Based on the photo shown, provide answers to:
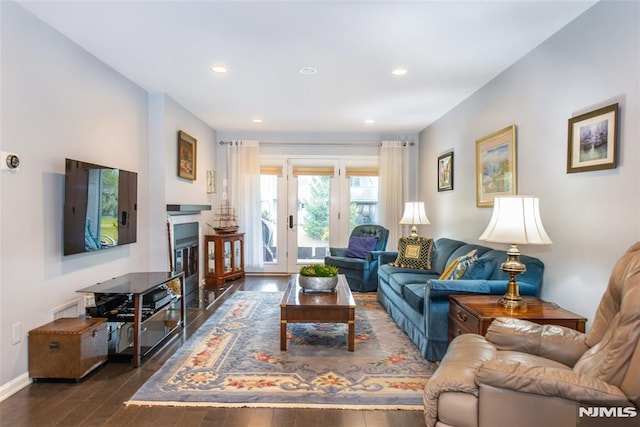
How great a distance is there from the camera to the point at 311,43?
10.1 ft

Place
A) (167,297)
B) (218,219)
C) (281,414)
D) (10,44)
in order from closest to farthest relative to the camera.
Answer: (281,414) < (10,44) < (167,297) < (218,219)

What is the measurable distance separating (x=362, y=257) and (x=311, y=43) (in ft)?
11.8

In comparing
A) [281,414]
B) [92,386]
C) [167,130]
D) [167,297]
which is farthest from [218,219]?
[281,414]

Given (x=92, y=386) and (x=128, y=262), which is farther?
(x=128, y=262)

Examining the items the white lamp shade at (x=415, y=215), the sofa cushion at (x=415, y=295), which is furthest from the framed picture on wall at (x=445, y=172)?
the sofa cushion at (x=415, y=295)

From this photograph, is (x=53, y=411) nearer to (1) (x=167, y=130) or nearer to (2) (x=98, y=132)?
(2) (x=98, y=132)

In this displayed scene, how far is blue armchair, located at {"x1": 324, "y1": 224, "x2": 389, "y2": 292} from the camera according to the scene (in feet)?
18.6

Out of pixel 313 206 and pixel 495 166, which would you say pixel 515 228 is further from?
pixel 313 206

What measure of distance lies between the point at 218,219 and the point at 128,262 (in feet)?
8.93

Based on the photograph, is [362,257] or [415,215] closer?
[415,215]

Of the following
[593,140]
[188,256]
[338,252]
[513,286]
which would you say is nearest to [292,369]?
[513,286]

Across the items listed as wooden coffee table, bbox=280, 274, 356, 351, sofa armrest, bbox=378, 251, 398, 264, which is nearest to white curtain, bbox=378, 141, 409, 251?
sofa armrest, bbox=378, 251, 398, 264

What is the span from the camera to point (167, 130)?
183 inches

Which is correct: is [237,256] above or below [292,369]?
above
